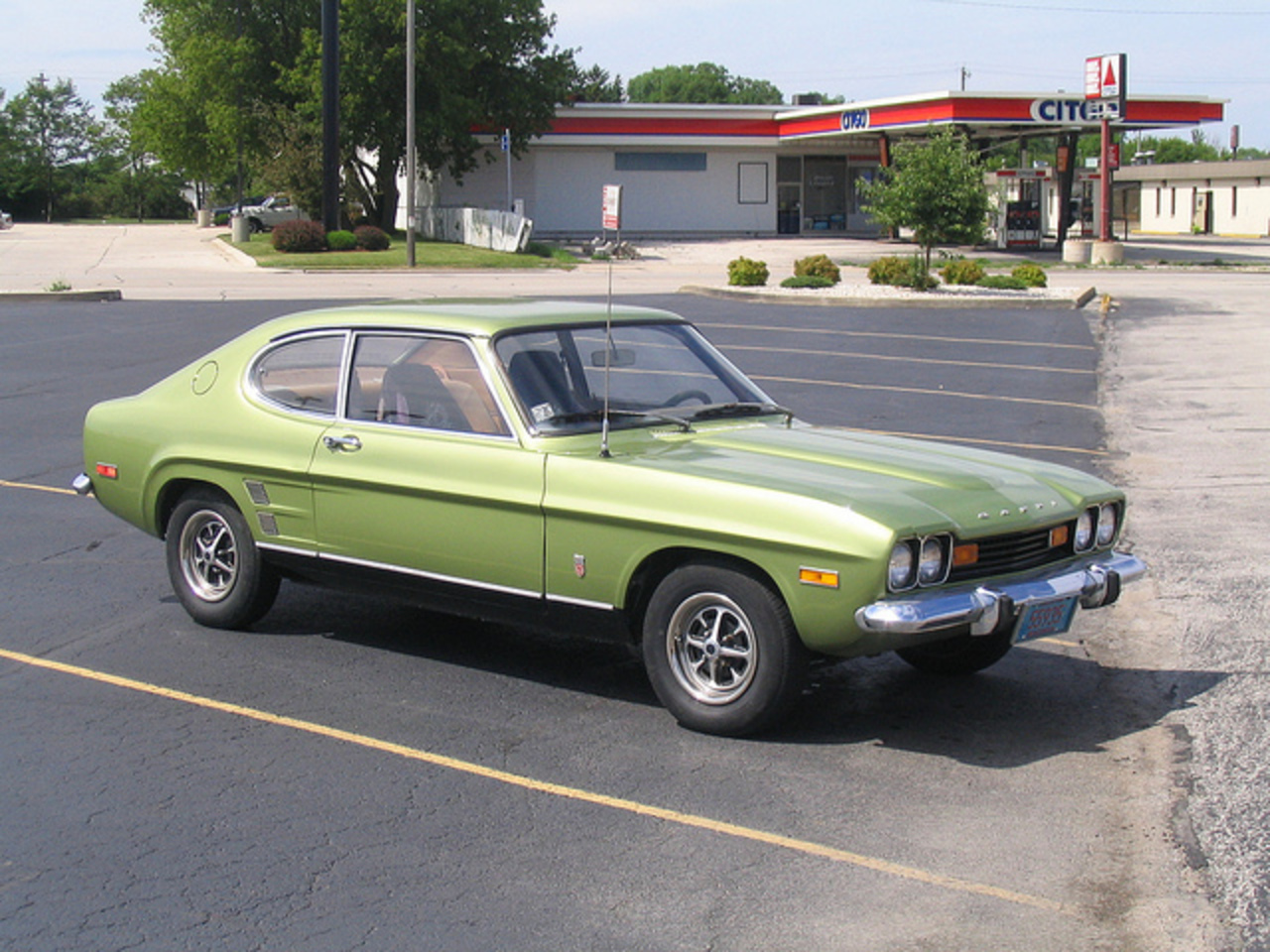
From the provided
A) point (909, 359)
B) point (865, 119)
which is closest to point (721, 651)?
point (909, 359)

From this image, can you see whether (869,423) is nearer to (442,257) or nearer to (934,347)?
(934,347)

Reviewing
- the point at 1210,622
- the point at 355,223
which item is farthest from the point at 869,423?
the point at 355,223

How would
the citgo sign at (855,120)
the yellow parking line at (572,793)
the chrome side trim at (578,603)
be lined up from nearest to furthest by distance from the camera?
the yellow parking line at (572,793)
the chrome side trim at (578,603)
the citgo sign at (855,120)

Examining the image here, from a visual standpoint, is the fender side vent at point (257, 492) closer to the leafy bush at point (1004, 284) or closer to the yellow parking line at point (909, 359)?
the yellow parking line at point (909, 359)

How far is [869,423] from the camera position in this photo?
1390 cm

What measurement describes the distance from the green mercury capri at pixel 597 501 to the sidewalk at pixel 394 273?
20636 millimetres

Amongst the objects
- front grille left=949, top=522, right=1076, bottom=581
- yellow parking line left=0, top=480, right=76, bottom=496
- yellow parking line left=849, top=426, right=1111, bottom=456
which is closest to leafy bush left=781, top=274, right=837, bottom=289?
yellow parking line left=849, top=426, right=1111, bottom=456

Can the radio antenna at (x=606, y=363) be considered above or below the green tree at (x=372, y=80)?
below

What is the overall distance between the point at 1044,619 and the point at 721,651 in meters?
1.25

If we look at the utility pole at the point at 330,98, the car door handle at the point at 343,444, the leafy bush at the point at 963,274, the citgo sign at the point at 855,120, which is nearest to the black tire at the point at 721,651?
the car door handle at the point at 343,444

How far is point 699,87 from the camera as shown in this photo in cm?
15488

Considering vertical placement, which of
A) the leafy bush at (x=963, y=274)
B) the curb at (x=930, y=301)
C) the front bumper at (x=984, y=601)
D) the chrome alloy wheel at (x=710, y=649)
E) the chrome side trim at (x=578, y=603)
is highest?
the leafy bush at (x=963, y=274)

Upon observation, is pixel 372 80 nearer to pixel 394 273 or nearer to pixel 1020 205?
pixel 394 273

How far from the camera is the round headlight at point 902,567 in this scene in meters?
5.12
